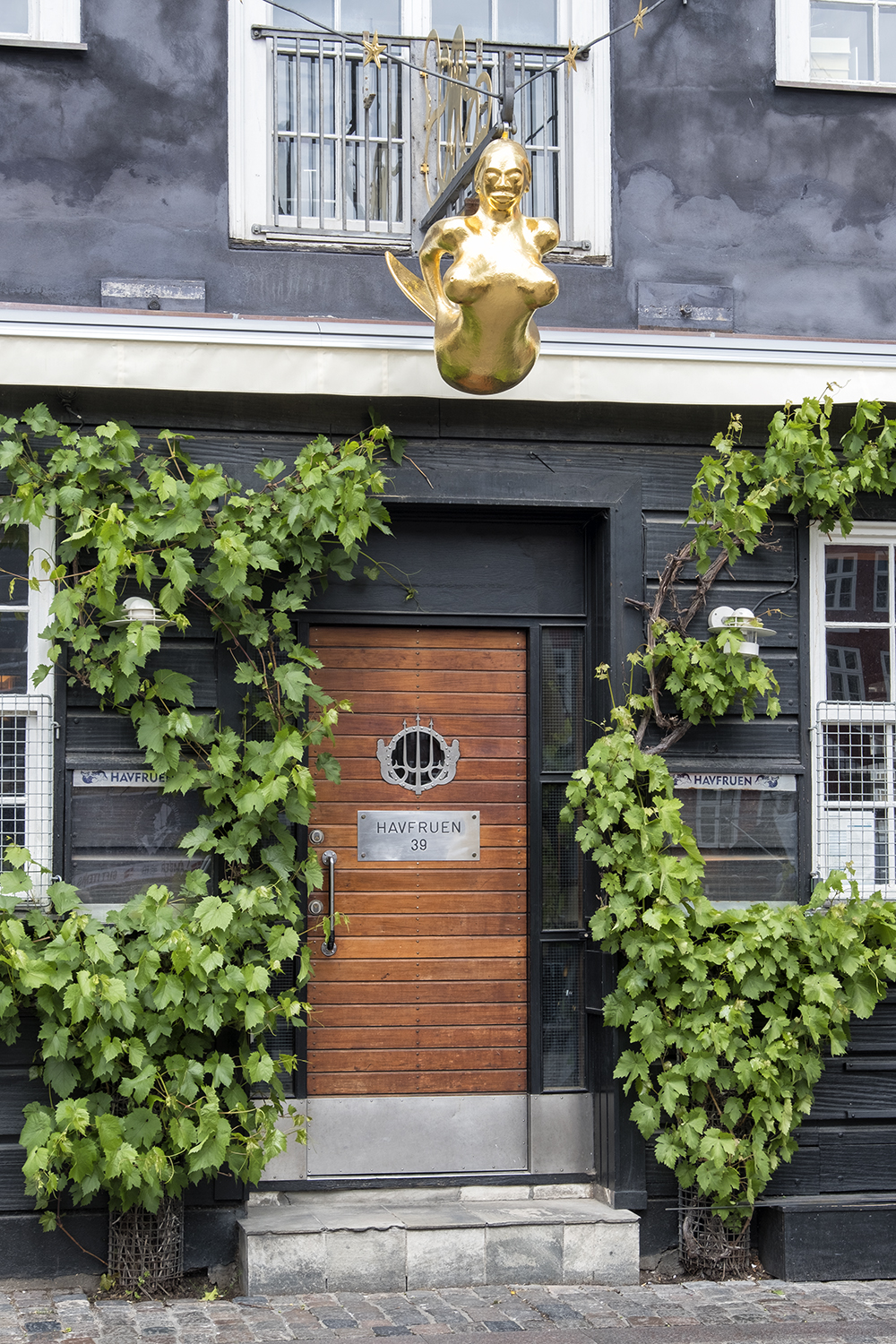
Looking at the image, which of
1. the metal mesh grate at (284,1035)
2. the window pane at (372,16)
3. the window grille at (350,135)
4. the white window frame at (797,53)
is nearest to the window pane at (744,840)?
the metal mesh grate at (284,1035)

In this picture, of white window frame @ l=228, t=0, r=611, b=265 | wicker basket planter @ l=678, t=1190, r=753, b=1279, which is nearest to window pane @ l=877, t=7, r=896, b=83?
white window frame @ l=228, t=0, r=611, b=265

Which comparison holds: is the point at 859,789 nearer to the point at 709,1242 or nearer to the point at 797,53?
the point at 709,1242

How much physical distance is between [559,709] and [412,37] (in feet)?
9.83

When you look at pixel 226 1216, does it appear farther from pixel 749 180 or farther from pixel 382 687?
pixel 749 180

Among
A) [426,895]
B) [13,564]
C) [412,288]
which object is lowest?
[426,895]

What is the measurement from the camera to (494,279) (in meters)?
4.95

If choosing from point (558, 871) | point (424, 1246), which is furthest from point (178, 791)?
point (424, 1246)

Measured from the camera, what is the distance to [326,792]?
20.3 ft

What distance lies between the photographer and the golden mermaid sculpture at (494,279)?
4.97 m

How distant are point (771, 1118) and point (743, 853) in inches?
43.1

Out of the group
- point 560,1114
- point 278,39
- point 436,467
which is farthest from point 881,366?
point 560,1114

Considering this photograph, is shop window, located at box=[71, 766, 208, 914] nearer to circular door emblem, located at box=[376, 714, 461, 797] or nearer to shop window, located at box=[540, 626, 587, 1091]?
circular door emblem, located at box=[376, 714, 461, 797]

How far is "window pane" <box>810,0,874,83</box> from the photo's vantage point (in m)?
6.73

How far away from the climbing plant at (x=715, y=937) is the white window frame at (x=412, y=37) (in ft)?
4.04
